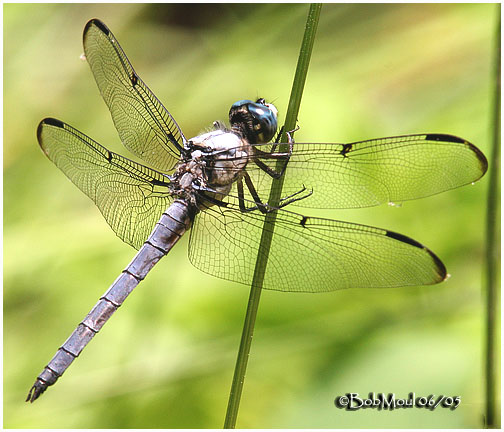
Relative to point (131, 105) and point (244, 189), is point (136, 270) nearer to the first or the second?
point (244, 189)

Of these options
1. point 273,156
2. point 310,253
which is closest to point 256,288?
point 310,253

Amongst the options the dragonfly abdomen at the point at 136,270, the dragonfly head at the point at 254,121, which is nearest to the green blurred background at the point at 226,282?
the dragonfly abdomen at the point at 136,270

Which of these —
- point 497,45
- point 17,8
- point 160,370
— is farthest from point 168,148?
point 17,8

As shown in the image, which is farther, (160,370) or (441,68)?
(441,68)

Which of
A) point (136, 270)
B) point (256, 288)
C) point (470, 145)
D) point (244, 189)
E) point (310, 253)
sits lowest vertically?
point (256, 288)

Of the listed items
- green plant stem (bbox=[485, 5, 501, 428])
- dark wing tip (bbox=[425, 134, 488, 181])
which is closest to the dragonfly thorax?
dark wing tip (bbox=[425, 134, 488, 181])

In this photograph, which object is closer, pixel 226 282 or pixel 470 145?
pixel 470 145

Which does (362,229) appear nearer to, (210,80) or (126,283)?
(126,283)
